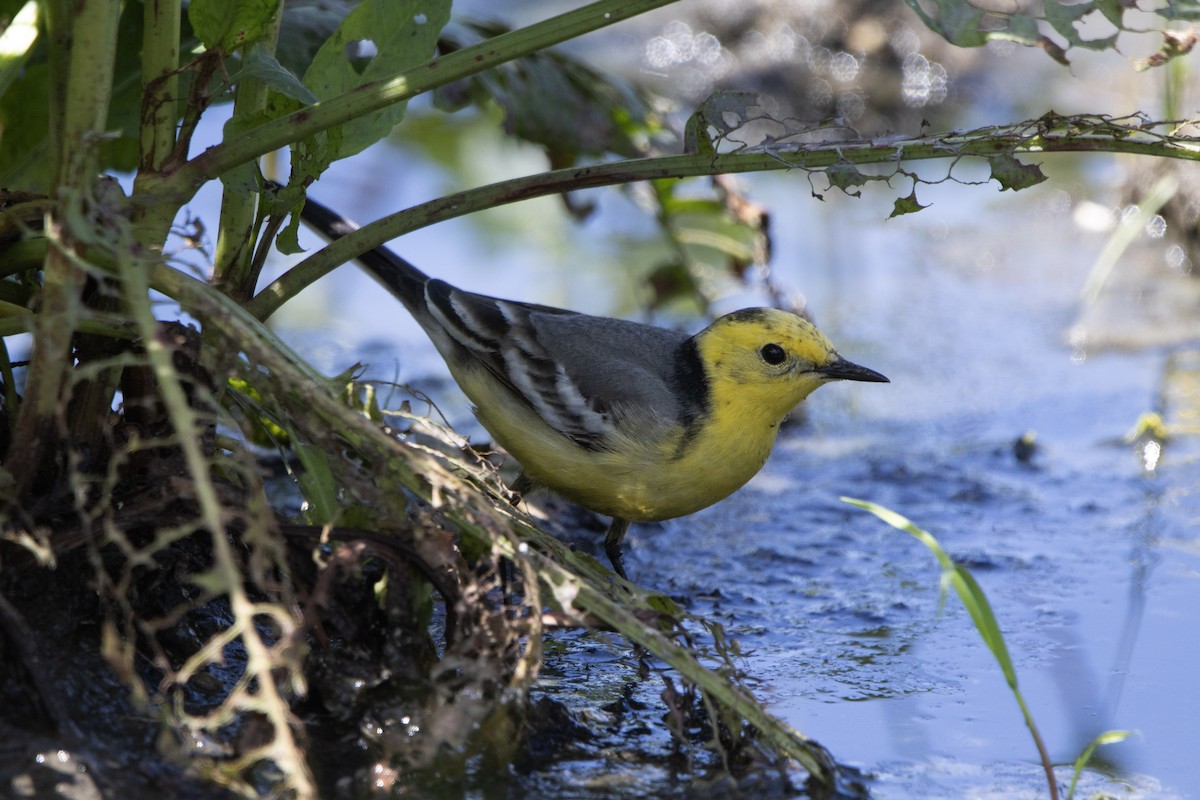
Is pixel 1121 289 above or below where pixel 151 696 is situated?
above

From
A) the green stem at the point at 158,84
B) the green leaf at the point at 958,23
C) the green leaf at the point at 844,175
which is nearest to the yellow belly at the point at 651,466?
the green leaf at the point at 844,175

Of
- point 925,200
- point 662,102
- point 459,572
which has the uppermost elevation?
point 925,200

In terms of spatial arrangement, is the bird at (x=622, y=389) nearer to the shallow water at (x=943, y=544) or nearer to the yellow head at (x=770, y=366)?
the yellow head at (x=770, y=366)

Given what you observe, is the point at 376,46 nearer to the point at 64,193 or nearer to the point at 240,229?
the point at 240,229

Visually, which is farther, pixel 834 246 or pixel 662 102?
pixel 834 246

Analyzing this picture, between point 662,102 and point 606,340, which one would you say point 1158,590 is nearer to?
point 606,340

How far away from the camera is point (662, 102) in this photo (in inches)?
267

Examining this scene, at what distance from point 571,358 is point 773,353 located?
2.60ft

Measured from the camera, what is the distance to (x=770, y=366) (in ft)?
16.5

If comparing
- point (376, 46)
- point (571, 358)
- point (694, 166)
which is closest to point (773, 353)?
point (571, 358)

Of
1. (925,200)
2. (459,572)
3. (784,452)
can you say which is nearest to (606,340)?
(784,452)

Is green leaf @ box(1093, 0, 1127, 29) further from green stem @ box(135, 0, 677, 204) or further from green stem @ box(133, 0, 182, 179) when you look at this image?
green stem @ box(133, 0, 182, 179)

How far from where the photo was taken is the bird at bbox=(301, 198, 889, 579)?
481 centimetres

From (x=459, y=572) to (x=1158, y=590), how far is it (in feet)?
9.60
